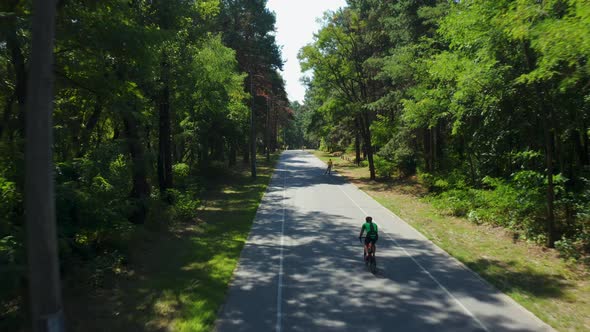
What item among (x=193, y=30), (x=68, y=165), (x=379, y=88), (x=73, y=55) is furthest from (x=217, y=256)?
(x=379, y=88)

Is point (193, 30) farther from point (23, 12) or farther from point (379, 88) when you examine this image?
point (379, 88)

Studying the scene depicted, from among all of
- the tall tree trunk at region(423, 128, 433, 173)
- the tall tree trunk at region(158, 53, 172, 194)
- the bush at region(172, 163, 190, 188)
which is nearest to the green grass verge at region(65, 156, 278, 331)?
the tall tree trunk at region(158, 53, 172, 194)

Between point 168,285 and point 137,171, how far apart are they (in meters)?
5.29

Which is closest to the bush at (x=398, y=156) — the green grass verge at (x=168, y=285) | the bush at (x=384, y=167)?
the bush at (x=384, y=167)

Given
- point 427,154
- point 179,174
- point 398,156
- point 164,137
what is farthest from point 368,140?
point 164,137

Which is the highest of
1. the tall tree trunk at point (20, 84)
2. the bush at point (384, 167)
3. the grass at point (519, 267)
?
the tall tree trunk at point (20, 84)

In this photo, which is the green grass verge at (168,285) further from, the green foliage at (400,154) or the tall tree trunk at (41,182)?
the green foliage at (400,154)

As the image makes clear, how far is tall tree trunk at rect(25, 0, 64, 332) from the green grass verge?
3.58 m

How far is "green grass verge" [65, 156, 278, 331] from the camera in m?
7.66

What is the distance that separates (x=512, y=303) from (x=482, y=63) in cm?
832

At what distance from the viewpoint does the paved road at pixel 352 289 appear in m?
7.59

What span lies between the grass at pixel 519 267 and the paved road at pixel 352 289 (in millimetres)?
407

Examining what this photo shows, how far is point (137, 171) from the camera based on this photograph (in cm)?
1344

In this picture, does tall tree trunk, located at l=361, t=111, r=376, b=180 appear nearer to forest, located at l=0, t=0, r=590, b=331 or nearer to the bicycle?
forest, located at l=0, t=0, r=590, b=331
